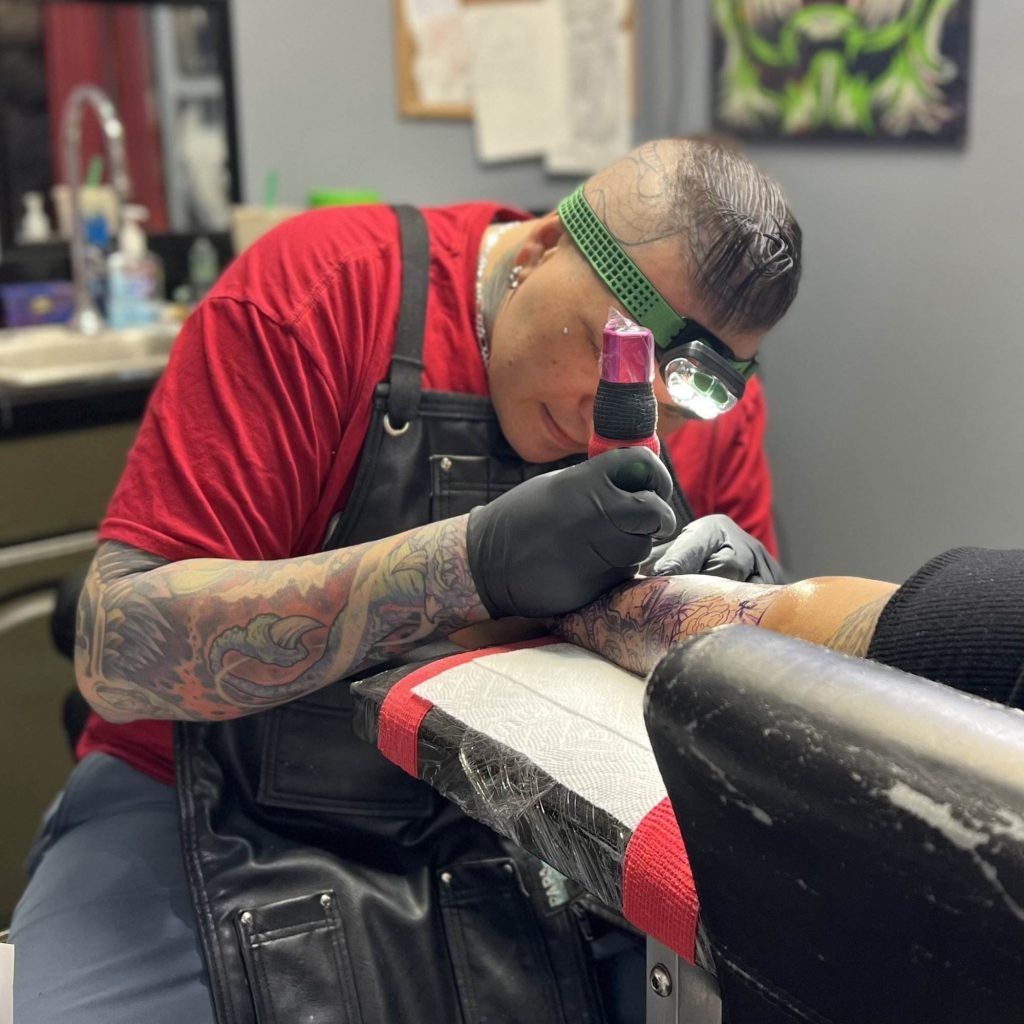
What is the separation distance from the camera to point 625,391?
3.05ft

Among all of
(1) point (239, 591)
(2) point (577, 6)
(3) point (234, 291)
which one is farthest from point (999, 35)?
(1) point (239, 591)

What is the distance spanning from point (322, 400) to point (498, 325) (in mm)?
199

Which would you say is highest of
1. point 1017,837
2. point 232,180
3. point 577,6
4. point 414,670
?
point 577,6

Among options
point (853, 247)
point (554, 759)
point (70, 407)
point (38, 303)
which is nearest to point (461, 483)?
point (554, 759)

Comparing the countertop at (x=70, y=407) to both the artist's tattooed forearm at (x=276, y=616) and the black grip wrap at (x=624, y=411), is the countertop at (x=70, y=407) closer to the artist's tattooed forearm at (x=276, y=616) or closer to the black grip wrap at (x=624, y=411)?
the artist's tattooed forearm at (x=276, y=616)

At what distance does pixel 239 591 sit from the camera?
3.49ft

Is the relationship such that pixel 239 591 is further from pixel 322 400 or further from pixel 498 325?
pixel 498 325

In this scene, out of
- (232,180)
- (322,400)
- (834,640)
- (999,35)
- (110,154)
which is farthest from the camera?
(232,180)

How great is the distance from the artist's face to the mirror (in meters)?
1.87

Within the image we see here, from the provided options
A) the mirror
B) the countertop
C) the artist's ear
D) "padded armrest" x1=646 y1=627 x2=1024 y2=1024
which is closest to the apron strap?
the artist's ear

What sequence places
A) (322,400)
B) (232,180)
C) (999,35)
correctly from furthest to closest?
1. (232,180)
2. (999,35)
3. (322,400)

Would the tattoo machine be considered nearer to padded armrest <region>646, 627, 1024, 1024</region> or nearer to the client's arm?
the client's arm

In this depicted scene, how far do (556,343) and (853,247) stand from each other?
1448mm

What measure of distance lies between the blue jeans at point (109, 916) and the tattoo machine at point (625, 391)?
0.58 metres
